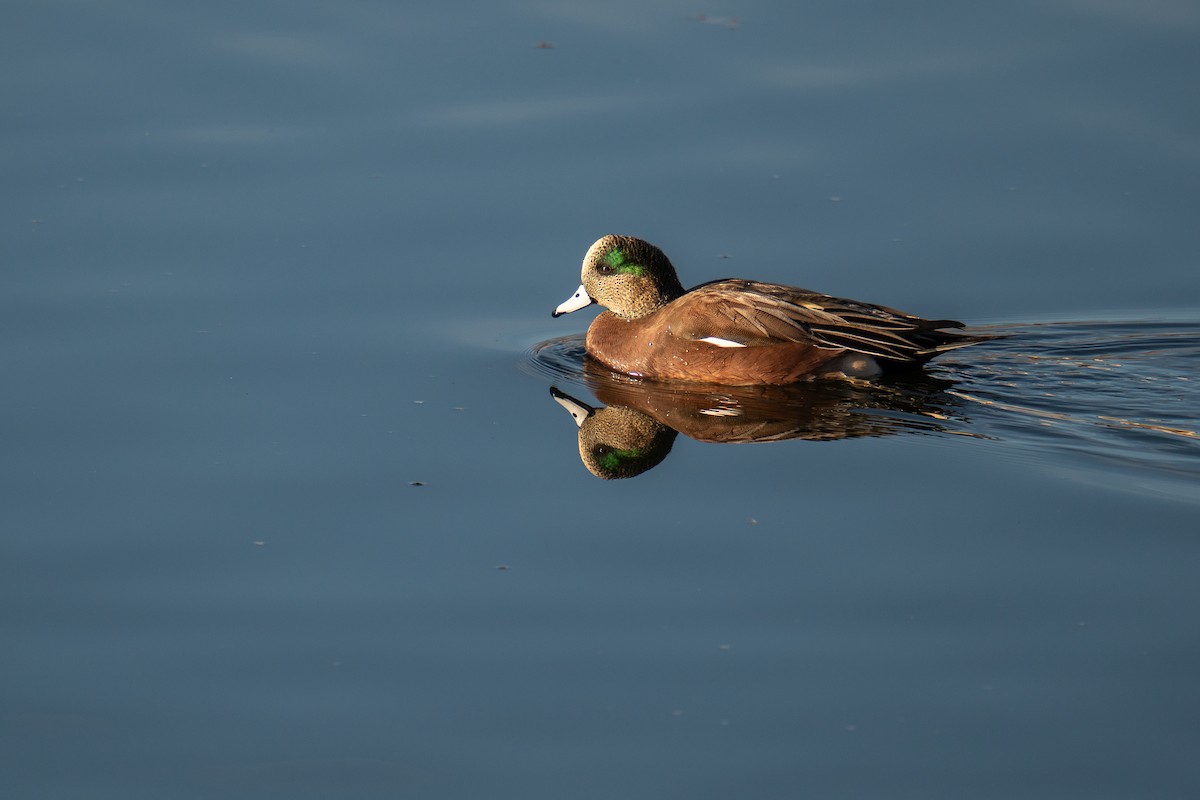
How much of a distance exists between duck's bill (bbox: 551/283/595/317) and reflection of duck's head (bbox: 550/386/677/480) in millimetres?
701

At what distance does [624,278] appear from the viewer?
361 inches

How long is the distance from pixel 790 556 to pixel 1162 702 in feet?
5.34

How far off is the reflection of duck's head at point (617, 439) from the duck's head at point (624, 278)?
0.86m

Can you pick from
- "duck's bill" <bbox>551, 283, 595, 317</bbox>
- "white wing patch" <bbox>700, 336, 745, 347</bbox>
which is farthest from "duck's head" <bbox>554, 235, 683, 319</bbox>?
"white wing patch" <bbox>700, 336, 745, 347</bbox>

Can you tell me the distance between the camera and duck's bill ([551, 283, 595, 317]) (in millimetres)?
9109

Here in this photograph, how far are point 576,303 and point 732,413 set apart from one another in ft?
4.55

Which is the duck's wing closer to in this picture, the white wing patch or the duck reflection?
the white wing patch

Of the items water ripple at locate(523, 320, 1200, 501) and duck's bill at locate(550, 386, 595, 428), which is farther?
duck's bill at locate(550, 386, 595, 428)

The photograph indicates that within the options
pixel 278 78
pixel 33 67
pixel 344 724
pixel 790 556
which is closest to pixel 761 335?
pixel 790 556

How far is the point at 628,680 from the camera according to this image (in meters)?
5.61

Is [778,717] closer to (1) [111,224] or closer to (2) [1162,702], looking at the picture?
(2) [1162,702]

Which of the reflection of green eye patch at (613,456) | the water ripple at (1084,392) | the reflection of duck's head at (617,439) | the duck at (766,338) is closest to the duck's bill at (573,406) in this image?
the reflection of duck's head at (617,439)

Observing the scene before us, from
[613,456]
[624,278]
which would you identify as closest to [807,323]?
[624,278]

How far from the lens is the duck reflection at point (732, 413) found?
7.75m
